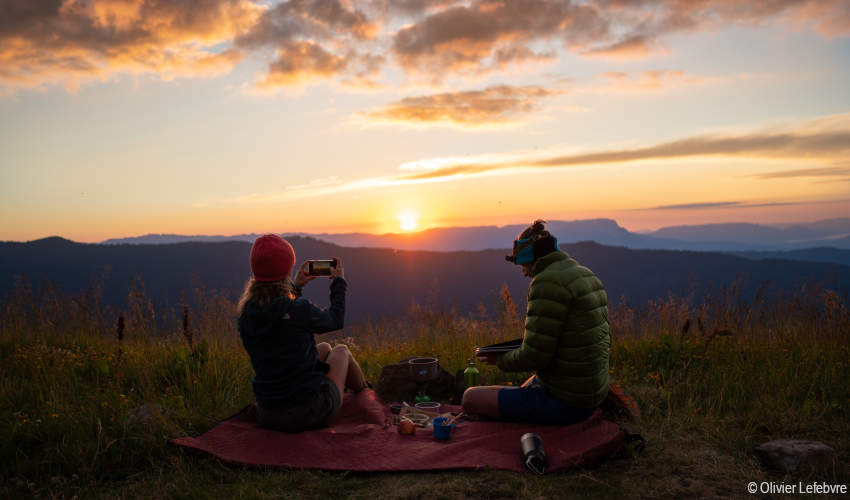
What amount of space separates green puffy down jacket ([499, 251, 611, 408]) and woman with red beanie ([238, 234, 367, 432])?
1669 mm

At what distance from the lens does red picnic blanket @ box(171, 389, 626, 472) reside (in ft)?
12.8

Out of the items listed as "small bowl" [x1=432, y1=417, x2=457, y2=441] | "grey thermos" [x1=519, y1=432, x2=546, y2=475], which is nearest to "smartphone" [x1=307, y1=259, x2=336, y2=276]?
"small bowl" [x1=432, y1=417, x2=457, y2=441]

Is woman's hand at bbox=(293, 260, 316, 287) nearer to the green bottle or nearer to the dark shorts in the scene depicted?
the dark shorts

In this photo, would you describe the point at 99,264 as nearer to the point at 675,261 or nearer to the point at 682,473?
the point at 682,473

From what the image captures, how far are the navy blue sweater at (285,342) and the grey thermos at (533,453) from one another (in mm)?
1787

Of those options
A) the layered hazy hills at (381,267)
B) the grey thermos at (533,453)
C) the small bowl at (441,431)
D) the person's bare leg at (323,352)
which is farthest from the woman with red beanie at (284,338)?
the layered hazy hills at (381,267)

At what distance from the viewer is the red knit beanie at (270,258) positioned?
411 centimetres

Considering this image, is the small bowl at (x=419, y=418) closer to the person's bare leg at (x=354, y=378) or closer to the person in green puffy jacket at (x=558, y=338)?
the person's bare leg at (x=354, y=378)

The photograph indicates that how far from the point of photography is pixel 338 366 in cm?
489

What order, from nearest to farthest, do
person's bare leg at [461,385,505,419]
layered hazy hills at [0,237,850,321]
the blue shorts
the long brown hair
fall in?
the long brown hair < the blue shorts < person's bare leg at [461,385,505,419] < layered hazy hills at [0,237,850,321]

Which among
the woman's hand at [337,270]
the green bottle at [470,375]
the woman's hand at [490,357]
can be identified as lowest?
the green bottle at [470,375]

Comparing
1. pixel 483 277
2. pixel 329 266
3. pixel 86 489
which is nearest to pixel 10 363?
pixel 86 489

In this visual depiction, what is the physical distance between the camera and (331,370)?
4816mm

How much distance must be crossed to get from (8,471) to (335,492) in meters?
2.61
